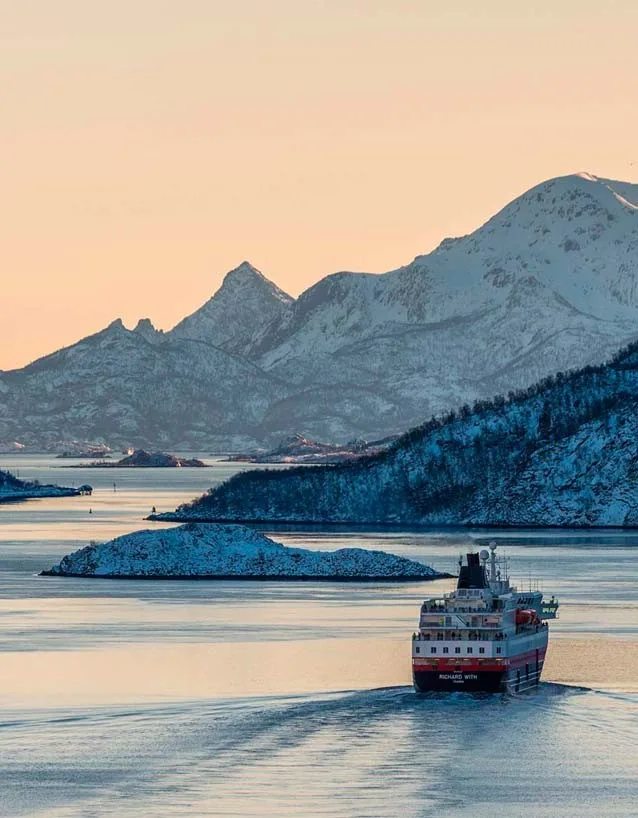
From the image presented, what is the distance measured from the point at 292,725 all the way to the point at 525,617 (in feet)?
74.3

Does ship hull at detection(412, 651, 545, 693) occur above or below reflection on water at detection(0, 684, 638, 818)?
above

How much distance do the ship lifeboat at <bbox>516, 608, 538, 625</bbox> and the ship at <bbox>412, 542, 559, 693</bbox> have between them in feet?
0.52

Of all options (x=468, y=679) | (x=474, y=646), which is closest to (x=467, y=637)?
(x=474, y=646)

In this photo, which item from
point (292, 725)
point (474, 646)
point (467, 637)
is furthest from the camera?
point (467, 637)

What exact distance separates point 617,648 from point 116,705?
3799 centimetres

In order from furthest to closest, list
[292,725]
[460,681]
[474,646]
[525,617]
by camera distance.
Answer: [525,617], [474,646], [460,681], [292,725]

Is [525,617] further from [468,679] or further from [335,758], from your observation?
[335,758]

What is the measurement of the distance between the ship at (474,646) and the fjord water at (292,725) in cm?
155

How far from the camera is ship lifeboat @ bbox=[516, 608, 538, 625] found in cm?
12456

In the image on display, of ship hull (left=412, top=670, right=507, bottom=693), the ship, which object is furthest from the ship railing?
ship hull (left=412, top=670, right=507, bottom=693)

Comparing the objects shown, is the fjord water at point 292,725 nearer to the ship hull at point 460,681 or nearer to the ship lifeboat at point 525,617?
the ship hull at point 460,681

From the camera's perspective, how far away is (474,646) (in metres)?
118

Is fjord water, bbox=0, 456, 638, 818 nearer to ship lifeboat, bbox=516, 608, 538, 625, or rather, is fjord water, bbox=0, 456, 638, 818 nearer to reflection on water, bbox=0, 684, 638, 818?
reflection on water, bbox=0, 684, 638, 818

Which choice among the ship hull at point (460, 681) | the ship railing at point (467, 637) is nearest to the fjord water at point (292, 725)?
the ship hull at point (460, 681)
